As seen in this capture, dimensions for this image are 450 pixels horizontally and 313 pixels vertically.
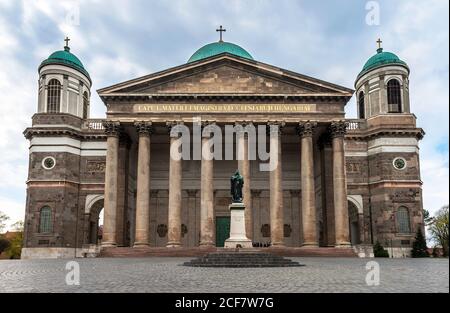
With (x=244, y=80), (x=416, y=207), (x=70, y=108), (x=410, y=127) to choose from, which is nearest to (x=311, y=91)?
(x=244, y=80)

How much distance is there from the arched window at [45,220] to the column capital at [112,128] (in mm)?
10381

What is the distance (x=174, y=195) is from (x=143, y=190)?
2.43 m

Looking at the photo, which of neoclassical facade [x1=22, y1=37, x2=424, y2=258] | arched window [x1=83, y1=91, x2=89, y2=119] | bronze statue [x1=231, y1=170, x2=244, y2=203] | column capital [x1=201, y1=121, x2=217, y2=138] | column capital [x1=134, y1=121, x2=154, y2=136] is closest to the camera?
bronze statue [x1=231, y1=170, x2=244, y2=203]

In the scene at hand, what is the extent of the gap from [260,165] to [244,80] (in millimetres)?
10369

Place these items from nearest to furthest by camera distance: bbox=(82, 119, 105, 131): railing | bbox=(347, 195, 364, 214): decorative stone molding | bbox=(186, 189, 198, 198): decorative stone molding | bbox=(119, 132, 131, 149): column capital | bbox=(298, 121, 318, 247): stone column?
bbox=(298, 121, 318, 247): stone column
bbox=(119, 132, 131, 149): column capital
bbox=(347, 195, 364, 214): decorative stone molding
bbox=(186, 189, 198, 198): decorative stone molding
bbox=(82, 119, 105, 131): railing

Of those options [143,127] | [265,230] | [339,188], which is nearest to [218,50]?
[143,127]

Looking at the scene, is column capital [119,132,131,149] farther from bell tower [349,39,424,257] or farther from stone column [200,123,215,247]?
bell tower [349,39,424,257]

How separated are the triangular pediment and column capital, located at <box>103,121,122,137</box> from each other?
7.49 feet

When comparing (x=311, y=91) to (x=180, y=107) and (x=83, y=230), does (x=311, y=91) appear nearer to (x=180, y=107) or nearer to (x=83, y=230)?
(x=180, y=107)

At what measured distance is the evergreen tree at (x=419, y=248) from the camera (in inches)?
1551

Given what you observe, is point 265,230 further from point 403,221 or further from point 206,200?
point 403,221

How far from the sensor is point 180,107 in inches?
1491

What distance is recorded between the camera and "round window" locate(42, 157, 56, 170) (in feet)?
142

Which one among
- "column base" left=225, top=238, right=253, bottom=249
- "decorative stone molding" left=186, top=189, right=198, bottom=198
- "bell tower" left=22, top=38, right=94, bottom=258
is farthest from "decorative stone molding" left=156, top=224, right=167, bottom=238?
"column base" left=225, top=238, right=253, bottom=249
